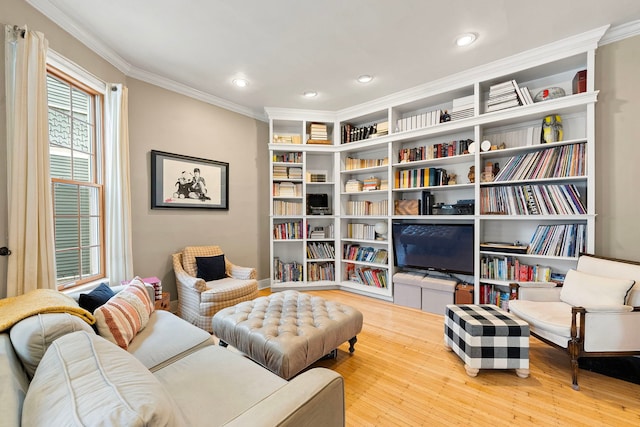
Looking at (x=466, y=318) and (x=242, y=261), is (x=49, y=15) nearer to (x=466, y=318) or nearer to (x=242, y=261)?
(x=242, y=261)

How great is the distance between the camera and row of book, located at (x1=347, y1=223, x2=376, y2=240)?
404 cm

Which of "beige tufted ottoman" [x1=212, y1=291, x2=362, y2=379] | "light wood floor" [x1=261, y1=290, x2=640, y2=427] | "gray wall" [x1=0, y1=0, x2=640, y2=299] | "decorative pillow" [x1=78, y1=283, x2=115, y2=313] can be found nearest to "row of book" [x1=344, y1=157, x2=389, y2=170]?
"gray wall" [x1=0, y1=0, x2=640, y2=299]

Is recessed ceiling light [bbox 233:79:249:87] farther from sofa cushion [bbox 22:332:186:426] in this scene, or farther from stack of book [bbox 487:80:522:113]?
sofa cushion [bbox 22:332:186:426]

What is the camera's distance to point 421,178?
3.48 metres

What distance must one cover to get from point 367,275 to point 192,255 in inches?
96.0

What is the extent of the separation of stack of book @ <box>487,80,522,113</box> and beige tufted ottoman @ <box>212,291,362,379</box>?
8.81 feet

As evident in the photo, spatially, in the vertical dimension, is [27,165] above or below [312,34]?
below

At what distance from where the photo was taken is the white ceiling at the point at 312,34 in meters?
2.07

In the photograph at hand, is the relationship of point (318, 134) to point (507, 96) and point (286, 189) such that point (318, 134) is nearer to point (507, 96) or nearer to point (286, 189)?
point (286, 189)

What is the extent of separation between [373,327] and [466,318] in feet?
3.42

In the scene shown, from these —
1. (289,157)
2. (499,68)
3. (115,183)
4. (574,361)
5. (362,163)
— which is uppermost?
(499,68)

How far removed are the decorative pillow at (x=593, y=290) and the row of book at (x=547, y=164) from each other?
98 cm

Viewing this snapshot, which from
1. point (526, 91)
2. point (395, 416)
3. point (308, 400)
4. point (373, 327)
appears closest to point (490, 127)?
point (526, 91)

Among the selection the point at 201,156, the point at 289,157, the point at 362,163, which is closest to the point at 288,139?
the point at 289,157
